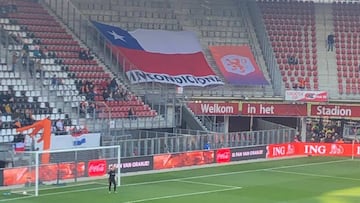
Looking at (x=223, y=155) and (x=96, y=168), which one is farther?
(x=223, y=155)

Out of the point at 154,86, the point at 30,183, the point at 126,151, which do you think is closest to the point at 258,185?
the point at 126,151

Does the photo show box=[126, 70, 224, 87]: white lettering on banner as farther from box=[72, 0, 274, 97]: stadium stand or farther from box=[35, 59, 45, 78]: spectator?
box=[35, 59, 45, 78]: spectator

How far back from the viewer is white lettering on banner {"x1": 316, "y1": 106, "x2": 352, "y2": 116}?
5300cm

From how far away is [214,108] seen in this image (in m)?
51.6

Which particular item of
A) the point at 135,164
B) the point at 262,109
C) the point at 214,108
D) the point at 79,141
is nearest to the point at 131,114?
the point at 79,141

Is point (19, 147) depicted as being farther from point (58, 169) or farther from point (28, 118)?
point (58, 169)

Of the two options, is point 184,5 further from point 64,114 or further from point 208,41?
point 64,114

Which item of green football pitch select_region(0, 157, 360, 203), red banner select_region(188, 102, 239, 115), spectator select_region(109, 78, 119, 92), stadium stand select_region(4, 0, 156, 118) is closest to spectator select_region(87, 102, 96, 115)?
stadium stand select_region(4, 0, 156, 118)

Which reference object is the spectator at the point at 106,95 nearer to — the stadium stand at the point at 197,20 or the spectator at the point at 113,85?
the spectator at the point at 113,85

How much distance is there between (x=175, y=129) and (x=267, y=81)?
9.77 m

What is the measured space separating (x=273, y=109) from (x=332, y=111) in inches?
150

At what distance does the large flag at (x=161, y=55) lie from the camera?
52.1m

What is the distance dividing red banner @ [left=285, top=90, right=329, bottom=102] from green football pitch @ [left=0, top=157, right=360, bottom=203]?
6486mm

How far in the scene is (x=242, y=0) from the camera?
195 ft
